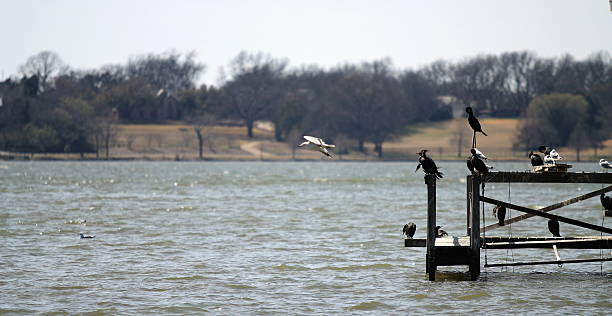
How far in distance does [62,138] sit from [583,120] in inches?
3236

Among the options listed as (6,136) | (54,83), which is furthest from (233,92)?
(6,136)

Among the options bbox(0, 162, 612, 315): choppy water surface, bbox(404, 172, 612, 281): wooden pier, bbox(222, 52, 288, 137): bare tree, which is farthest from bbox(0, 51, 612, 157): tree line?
bbox(404, 172, 612, 281): wooden pier

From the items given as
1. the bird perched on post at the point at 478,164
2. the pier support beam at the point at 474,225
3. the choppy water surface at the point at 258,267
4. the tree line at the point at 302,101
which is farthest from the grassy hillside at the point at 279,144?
the bird perched on post at the point at 478,164

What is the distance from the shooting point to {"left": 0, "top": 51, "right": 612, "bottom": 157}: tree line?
152500mm

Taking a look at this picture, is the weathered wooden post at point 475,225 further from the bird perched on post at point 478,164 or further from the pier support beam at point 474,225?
the bird perched on post at point 478,164

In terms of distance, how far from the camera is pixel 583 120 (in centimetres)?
15350

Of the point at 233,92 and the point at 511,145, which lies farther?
the point at 233,92

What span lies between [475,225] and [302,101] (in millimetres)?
154977

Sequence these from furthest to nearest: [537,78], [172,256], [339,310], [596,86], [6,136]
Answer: [537,78]
[596,86]
[6,136]
[172,256]
[339,310]

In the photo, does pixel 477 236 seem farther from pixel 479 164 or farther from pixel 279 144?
pixel 279 144

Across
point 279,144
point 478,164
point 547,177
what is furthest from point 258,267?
point 279,144

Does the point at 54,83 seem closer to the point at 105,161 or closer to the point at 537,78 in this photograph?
the point at 105,161

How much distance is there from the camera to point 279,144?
6658 inches

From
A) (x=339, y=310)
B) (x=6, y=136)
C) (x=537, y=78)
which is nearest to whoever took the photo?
(x=339, y=310)
